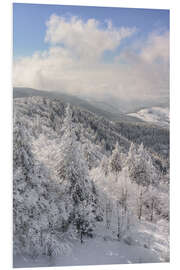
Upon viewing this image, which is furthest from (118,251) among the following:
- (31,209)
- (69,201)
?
(31,209)

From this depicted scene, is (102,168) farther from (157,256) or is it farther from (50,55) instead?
(50,55)

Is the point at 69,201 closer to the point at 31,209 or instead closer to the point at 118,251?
the point at 31,209

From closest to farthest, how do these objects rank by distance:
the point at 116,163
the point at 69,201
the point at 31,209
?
the point at 31,209 < the point at 69,201 < the point at 116,163

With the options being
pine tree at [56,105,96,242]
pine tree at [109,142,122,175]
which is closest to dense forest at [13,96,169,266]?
pine tree at [56,105,96,242]

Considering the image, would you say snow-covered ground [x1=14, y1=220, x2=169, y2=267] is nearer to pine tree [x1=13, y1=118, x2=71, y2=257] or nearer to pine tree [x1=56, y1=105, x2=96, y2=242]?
pine tree [x1=13, y1=118, x2=71, y2=257]

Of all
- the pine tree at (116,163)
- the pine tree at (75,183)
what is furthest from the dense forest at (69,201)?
the pine tree at (116,163)

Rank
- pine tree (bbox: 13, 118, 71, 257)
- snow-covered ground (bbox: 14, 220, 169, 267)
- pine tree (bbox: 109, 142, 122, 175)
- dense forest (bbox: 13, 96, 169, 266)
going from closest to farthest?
pine tree (bbox: 13, 118, 71, 257)
dense forest (bbox: 13, 96, 169, 266)
snow-covered ground (bbox: 14, 220, 169, 267)
pine tree (bbox: 109, 142, 122, 175)

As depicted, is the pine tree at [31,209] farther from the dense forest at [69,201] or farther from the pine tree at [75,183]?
the pine tree at [75,183]
